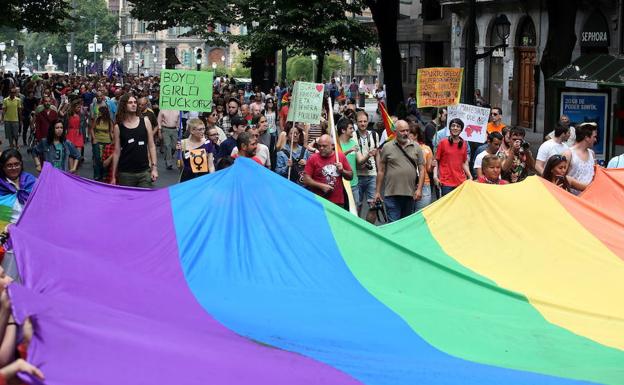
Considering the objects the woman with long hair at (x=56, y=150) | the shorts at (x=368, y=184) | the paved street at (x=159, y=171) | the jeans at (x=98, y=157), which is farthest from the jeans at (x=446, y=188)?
the paved street at (x=159, y=171)

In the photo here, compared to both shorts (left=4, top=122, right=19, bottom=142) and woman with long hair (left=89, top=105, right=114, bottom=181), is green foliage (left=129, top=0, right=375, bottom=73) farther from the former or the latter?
woman with long hair (left=89, top=105, right=114, bottom=181)

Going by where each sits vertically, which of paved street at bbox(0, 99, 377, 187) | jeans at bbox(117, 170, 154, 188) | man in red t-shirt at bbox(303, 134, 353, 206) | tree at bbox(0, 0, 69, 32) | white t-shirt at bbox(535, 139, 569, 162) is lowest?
paved street at bbox(0, 99, 377, 187)

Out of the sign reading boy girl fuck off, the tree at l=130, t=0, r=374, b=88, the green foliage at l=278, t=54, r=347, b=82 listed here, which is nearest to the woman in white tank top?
the sign reading boy girl fuck off

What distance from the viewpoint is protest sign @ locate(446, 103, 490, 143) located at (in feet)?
60.4

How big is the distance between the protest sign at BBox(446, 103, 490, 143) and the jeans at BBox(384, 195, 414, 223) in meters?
4.95

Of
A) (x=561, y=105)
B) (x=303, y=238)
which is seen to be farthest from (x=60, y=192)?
(x=561, y=105)

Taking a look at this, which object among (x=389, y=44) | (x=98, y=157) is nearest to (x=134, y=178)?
(x=98, y=157)

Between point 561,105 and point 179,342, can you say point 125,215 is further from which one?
point 561,105

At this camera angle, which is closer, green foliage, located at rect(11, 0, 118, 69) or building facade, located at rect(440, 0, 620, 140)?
building facade, located at rect(440, 0, 620, 140)

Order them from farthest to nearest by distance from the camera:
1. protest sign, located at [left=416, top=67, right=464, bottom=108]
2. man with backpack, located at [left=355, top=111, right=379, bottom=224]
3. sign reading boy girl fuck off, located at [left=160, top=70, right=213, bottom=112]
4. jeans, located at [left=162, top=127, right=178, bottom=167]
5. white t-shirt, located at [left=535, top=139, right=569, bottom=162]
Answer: jeans, located at [left=162, top=127, right=178, bottom=167] → protest sign, located at [left=416, top=67, right=464, bottom=108] → sign reading boy girl fuck off, located at [left=160, top=70, right=213, bottom=112] → man with backpack, located at [left=355, top=111, right=379, bottom=224] → white t-shirt, located at [left=535, top=139, right=569, bottom=162]

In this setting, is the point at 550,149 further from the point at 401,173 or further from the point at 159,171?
the point at 159,171

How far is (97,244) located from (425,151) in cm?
701

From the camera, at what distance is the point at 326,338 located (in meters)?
7.40

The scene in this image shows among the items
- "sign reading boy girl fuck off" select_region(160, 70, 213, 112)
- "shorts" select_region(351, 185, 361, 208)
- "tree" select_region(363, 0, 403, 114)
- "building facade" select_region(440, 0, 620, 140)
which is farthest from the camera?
"building facade" select_region(440, 0, 620, 140)
